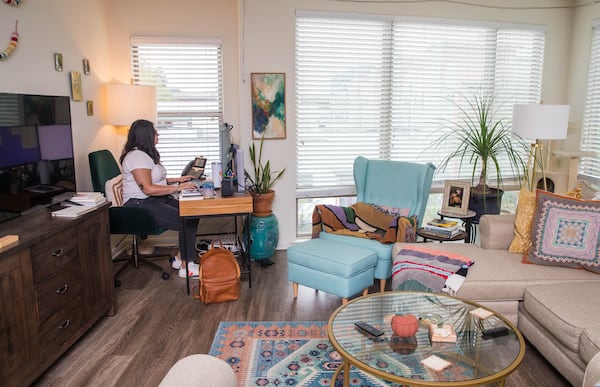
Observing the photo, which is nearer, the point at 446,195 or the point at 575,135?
the point at 446,195

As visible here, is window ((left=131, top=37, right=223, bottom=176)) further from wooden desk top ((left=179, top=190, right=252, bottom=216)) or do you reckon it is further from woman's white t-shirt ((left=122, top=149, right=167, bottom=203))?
wooden desk top ((left=179, top=190, right=252, bottom=216))

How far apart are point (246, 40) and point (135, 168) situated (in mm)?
1675

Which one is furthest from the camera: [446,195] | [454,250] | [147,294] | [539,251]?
[446,195]

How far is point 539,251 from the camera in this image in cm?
321

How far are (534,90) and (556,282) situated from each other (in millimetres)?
3098

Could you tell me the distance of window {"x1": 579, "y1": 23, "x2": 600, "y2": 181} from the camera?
493 cm

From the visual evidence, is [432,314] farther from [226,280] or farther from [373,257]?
[226,280]

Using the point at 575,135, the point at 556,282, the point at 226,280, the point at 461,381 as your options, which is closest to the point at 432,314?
the point at 461,381

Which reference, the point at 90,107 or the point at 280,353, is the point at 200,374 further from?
the point at 90,107

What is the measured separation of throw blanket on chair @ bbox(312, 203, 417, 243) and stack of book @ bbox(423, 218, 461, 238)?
0.13m

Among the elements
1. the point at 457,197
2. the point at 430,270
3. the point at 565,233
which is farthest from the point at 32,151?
the point at 565,233

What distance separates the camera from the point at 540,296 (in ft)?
9.12

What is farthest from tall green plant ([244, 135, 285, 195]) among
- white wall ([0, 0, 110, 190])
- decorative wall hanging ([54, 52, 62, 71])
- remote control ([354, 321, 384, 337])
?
remote control ([354, 321, 384, 337])

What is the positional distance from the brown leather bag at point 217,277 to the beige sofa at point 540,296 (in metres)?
1.26
